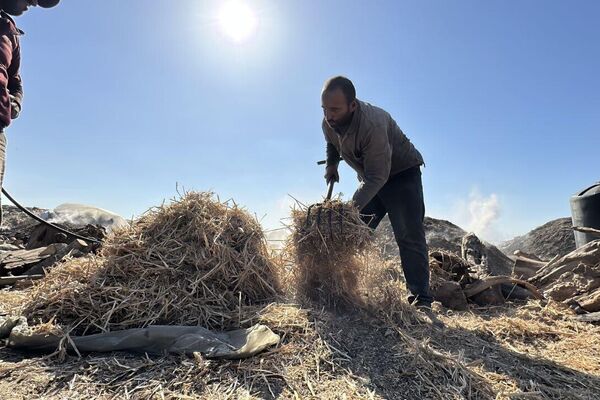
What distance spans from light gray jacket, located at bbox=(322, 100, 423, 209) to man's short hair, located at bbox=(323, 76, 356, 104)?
130mm

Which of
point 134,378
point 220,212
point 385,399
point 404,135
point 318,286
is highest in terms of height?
point 404,135

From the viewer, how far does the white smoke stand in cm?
734

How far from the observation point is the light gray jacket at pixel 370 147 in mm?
3203

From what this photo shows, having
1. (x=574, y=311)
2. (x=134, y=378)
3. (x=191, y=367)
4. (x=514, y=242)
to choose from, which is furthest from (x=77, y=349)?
(x=514, y=242)

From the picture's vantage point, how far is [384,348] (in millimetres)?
2221

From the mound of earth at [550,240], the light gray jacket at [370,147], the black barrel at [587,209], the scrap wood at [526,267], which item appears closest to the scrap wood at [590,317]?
the scrap wood at [526,267]

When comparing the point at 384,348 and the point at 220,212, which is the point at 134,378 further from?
the point at 220,212

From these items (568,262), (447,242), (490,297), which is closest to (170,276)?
(490,297)

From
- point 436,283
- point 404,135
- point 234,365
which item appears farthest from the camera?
point 436,283

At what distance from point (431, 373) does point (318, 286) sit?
1133 millimetres

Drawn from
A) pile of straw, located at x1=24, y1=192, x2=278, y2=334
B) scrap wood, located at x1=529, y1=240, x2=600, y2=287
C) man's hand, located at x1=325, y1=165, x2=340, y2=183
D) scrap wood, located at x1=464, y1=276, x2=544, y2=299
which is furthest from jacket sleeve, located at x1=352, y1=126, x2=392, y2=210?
scrap wood, located at x1=529, y1=240, x2=600, y2=287

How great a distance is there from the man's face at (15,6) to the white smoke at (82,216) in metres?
4.86

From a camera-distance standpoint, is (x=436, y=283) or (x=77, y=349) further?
(x=436, y=283)

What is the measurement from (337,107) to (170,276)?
1750 mm
